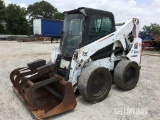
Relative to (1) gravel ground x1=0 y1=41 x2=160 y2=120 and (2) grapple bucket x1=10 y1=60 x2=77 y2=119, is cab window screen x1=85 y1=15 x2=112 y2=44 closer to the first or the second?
(2) grapple bucket x1=10 y1=60 x2=77 y2=119

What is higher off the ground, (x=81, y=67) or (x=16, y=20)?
(x=16, y=20)

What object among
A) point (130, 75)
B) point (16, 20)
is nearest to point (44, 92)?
point (130, 75)

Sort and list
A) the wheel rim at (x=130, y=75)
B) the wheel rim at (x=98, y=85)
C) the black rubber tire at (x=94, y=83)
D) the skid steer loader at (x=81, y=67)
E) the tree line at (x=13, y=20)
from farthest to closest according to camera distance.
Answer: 1. the tree line at (x=13, y=20)
2. the wheel rim at (x=130, y=75)
3. the wheel rim at (x=98, y=85)
4. the black rubber tire at (x=94, y=83)
5. the skid steer loader at (x=81, y=67)

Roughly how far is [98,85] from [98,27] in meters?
1.40

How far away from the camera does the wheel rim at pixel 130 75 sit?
545cm

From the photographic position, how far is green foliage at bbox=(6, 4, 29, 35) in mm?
41156

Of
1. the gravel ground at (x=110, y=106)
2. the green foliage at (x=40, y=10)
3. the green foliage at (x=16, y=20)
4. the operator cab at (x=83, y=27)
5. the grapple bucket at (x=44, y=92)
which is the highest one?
the green foliage at (x=40, y=10)

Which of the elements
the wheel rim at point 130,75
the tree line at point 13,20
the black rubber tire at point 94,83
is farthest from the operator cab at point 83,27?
the tree line at point 13,20

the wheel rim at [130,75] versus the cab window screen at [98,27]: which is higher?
the cab window screen at [98,27]

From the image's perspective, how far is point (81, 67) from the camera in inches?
179

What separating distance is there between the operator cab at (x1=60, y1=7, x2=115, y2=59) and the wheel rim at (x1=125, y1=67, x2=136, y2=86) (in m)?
1.17

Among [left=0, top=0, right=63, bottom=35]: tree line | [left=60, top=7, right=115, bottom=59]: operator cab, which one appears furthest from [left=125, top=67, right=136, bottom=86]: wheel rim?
[left=0, top=0, right=63, bottom=35]: tree line

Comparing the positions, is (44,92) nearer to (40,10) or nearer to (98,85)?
(98,85)

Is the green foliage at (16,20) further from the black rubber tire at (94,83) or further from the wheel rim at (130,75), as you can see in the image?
the black rubber tire at (94,83)
